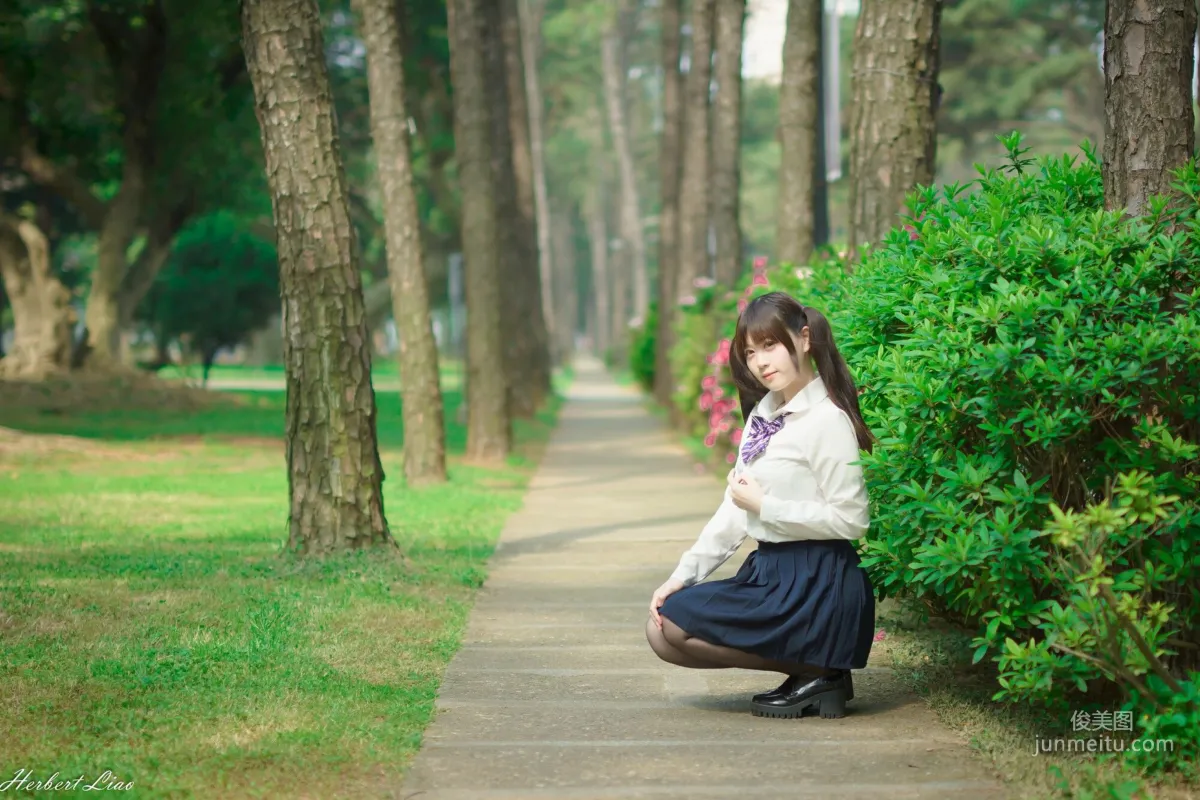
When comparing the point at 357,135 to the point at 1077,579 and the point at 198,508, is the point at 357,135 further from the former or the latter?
the point at 1077,579

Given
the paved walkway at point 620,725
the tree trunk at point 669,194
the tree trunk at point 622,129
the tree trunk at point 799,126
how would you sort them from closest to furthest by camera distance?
the paved walkway at point 620,725 → the tree trunk at point 799,126 → the tree trunk at point 669,194 → the tree trunk at point 622,129

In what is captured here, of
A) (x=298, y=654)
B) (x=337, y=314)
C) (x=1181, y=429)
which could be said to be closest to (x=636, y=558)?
(x=337, y=314)

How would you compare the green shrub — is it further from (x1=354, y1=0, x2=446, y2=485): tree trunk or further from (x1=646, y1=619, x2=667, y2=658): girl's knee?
(x1=354, y1=0, x2=446, y2=485): tree trunk

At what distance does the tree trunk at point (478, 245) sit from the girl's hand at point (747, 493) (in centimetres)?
1106

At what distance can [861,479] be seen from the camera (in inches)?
210

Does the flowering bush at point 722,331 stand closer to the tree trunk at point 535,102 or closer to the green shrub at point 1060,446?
the green shrub at point 1060,446

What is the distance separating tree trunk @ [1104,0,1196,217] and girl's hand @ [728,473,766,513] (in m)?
1.67

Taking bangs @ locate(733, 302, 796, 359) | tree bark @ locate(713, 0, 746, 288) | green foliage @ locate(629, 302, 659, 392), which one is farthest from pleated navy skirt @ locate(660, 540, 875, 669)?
green foliage @ locate(629, 302, 659, 392)

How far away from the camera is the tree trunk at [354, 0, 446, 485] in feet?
43.8

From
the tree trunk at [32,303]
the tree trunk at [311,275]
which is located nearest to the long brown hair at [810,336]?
the tree trunk at [311,275]

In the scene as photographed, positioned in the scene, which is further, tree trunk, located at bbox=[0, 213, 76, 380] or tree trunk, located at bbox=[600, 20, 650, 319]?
tree trunk, located at bbox=[600, 20, 650, 319]

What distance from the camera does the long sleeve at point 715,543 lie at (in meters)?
5.45
